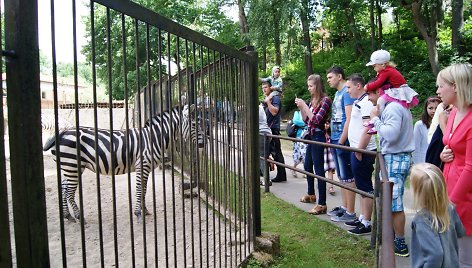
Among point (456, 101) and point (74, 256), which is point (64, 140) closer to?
point (74, 256)

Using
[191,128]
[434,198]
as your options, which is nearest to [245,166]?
[191,128]

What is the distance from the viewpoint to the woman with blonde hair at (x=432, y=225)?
2166 millimetres

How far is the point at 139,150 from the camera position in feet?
6.81

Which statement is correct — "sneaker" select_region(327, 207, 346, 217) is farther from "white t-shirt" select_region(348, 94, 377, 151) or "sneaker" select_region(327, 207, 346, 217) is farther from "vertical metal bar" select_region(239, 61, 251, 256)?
"vertical metal bar" select_region(239, 61, 251, 256)

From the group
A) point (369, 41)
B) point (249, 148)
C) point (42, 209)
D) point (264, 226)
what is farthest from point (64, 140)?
point (369, 41)

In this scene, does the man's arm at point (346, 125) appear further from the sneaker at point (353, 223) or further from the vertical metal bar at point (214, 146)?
the vertical metal bar at point (214, 146)

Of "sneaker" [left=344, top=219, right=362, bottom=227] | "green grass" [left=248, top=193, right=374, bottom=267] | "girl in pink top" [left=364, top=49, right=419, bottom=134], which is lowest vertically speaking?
"green grass" [left=248, top=193, right=374, bottom=267]

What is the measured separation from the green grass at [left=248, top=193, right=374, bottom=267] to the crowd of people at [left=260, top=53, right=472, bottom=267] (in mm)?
251

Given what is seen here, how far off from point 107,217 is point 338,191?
3.56m

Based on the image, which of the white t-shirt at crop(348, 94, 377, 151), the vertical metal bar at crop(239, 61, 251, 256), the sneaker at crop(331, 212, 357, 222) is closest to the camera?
the vertical metal bar at crop(239, 61, 251, 256)

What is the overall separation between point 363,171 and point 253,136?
1.38 meters

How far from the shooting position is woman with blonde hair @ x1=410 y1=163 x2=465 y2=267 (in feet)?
7.11

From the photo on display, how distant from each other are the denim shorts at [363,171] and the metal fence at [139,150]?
120 centimetres

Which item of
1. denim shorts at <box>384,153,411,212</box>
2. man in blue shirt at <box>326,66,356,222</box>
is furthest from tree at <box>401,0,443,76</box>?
denim shorts at <box>384,153,411,212</box>
